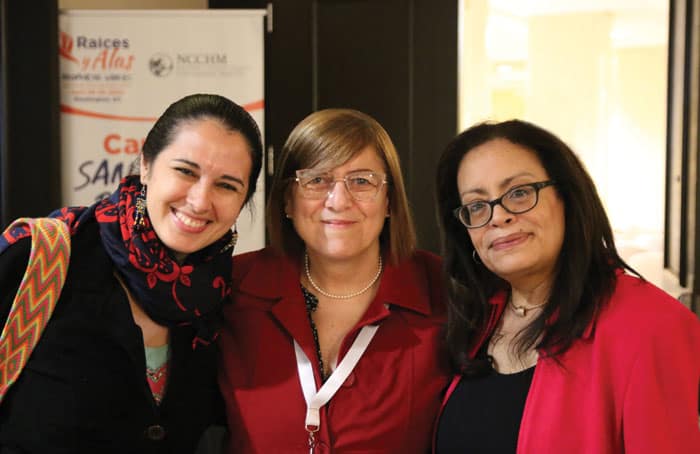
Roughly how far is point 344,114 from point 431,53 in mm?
2462

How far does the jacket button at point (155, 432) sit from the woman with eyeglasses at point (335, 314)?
23 centimetres

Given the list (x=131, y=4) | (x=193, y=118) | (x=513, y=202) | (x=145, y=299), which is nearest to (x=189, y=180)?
(x=193, y=118)

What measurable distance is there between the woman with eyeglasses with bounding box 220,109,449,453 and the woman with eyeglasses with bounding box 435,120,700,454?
0.13 metres

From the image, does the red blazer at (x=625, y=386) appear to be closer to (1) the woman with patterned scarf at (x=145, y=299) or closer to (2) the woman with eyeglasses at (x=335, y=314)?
(2) the woman with eyeglasses at (x=335, y=314)

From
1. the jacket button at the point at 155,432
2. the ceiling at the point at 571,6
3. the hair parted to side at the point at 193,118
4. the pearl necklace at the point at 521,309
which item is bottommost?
the jacket button at the point at 155,432

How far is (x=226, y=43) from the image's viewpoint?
11.7ft

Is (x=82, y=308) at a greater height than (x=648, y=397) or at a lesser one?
greater

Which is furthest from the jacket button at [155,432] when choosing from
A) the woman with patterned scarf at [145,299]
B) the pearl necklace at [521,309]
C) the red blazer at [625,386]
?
the pearl necklace at [521,309]

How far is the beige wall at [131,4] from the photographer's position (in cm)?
382

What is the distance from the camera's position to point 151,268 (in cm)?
159

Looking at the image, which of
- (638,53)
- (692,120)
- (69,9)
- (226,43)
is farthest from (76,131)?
(638,53)

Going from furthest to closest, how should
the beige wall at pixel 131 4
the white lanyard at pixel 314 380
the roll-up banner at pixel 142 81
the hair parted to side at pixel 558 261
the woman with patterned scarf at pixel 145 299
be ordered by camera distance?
the beige wall at pixel 131 4
the roll-up banner at pixel 142 81
the white lanyard at pixel 314 380
the hair parted to side at pixel 558 261
the woman with patterned scarf at pixel 145 299

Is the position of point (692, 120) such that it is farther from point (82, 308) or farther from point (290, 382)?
point (82, 308)

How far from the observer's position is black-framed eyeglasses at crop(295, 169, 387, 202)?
1.90 metres
